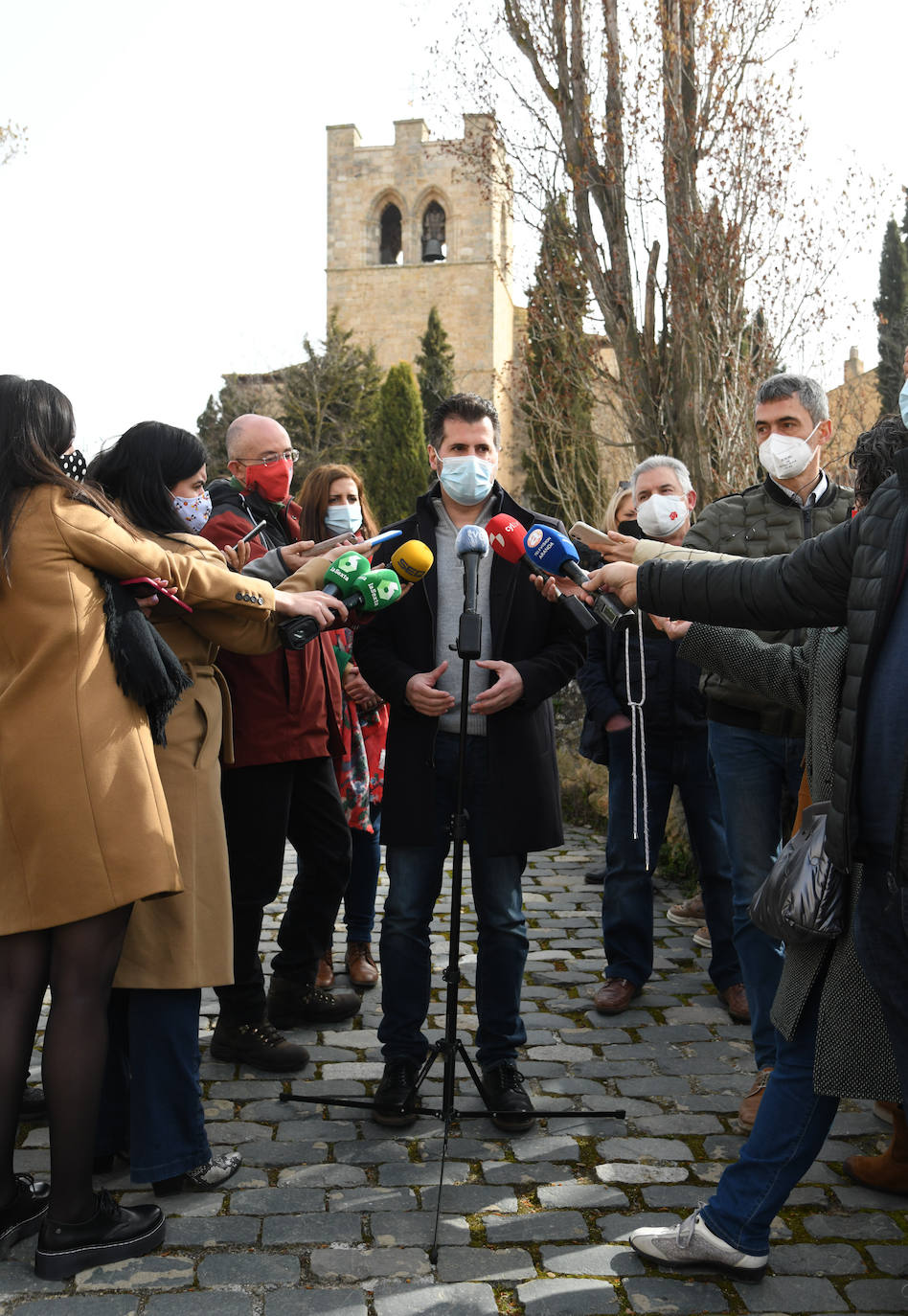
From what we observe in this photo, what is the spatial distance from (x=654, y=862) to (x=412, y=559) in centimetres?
214

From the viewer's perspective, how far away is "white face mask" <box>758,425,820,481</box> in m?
4.30

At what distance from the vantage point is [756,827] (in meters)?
4.18

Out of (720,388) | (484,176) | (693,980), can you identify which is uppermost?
(484,176)

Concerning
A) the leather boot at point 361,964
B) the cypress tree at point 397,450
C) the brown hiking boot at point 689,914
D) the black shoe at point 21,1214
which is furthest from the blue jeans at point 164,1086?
the cypress tree at point 397,450

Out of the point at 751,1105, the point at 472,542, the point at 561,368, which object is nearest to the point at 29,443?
the point at 472,542

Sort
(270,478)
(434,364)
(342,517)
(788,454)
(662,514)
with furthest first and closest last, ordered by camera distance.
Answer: (434,364) → (342,517) → (270,478) → (662,514) → (788,454)

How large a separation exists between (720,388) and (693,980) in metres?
5.82

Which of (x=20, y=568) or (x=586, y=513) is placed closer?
(x=20, y=568)

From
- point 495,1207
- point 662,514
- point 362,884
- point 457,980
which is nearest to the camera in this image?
point 495,1207

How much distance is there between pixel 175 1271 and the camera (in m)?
3.05

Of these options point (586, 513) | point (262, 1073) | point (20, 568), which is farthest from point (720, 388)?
point (20, 568)

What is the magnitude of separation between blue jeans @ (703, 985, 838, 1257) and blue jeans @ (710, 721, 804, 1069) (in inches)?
43.8

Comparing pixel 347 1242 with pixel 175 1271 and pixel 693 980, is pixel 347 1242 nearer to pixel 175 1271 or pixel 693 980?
pixel 175 1271

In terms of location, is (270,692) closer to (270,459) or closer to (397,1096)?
(270,459)
